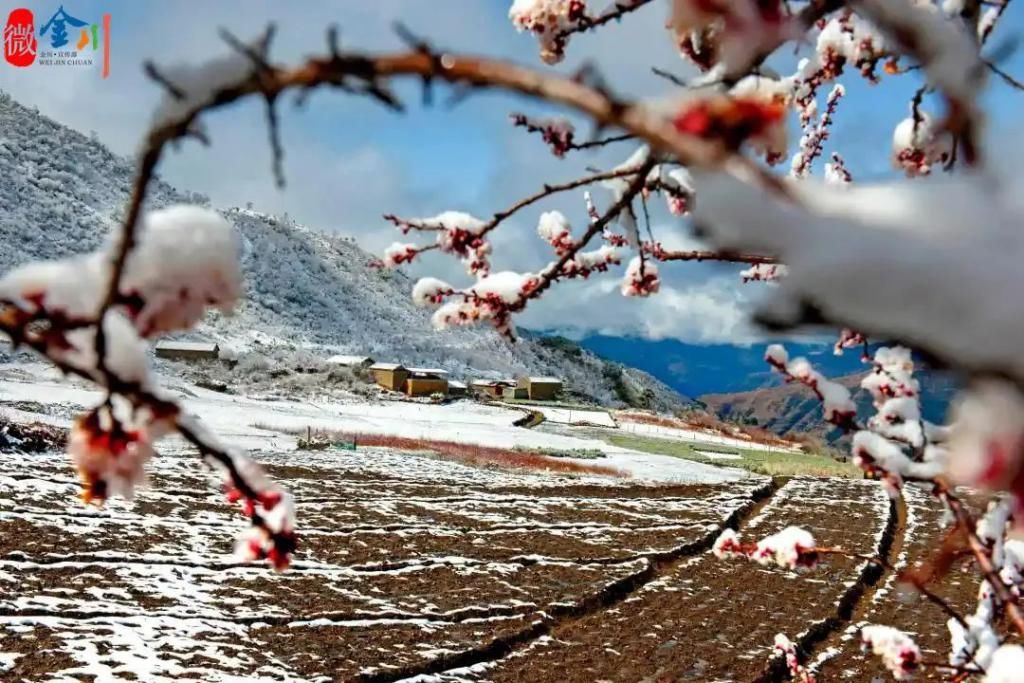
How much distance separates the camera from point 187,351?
125 ft

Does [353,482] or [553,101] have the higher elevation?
[553,101]

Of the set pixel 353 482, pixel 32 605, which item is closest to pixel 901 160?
pixel 32 605

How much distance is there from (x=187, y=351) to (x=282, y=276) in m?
25.9

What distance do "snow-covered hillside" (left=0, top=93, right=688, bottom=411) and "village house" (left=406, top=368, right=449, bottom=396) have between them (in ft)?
38.8

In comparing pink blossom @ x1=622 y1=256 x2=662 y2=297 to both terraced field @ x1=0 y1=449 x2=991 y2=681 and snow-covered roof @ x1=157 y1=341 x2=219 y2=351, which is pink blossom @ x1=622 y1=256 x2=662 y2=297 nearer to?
terraced field @ x1=0 y1=449 x2=991 y2=681

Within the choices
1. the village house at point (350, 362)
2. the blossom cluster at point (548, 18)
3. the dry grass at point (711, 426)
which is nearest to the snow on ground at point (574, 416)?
the dry grass at point (711, 426)

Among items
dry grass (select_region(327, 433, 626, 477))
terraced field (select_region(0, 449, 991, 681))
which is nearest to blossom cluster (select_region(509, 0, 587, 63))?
terraced field (select_region(0, 449, 991, 681))

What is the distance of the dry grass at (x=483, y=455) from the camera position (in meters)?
19.4

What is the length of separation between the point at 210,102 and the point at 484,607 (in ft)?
28.1

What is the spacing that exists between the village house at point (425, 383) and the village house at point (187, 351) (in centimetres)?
1014

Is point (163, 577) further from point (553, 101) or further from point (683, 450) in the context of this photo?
point (683, 450)

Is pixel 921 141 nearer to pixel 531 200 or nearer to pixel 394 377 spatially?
pixel 531 200

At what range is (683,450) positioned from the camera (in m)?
25.7

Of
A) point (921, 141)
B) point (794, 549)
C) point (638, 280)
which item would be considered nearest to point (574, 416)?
point (638, 280)
